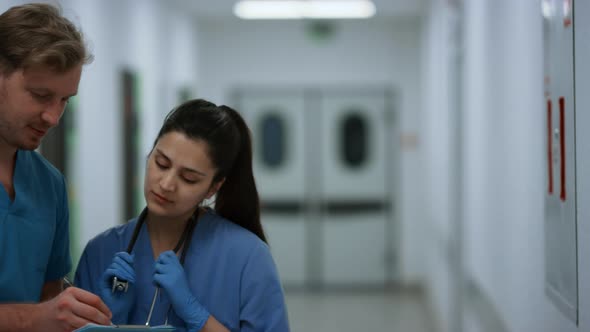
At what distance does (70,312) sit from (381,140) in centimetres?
670

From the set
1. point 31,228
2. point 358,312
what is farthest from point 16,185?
point 358,312

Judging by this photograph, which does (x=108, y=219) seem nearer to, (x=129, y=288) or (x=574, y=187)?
(x=129, y=288)

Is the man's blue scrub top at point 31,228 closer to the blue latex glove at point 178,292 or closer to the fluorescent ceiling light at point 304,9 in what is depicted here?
the blue latex glove at point 178,292

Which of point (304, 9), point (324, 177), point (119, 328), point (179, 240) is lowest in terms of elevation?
point (324, 177)

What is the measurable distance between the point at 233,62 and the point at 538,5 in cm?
589

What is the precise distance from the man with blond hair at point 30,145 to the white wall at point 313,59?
248 inches

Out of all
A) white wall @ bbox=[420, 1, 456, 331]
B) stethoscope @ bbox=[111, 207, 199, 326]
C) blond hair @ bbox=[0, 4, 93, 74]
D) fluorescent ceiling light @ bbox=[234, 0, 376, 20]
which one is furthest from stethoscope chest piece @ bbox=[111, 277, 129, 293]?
fluorescent ceiling light @ bbox=[234, 0, 376, 20]

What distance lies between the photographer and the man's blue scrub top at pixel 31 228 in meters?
1.71

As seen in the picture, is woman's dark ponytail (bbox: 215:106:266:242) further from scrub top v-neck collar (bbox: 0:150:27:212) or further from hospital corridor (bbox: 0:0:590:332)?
scrub top v-neck collar (bbox: 0:150:27:212)

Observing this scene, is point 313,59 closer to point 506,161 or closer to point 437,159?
point 437,159

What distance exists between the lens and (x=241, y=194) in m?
2.00

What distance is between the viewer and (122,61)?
5.54 m

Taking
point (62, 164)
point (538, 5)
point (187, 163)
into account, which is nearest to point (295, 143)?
point (62, 164)

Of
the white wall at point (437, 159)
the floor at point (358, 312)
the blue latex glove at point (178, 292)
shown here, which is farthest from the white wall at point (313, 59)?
the blue latex glove at point (178, 292)
